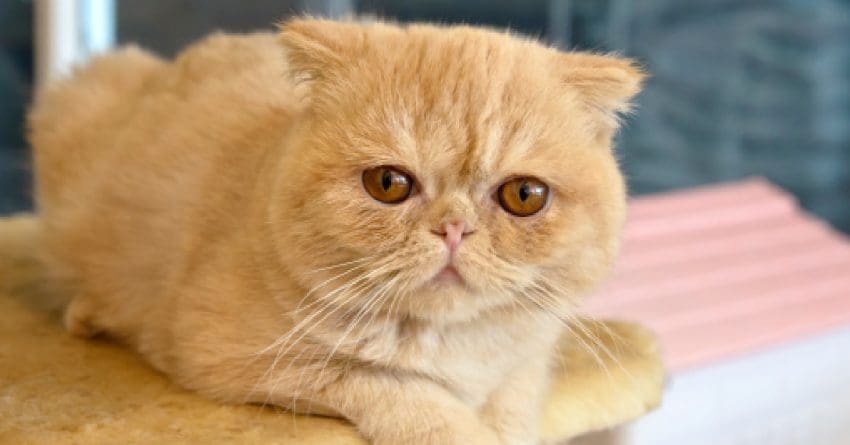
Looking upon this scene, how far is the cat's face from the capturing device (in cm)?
101

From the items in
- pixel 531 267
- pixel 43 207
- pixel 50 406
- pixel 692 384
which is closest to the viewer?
pixel 531 267

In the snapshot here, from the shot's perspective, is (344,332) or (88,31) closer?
(344,332)

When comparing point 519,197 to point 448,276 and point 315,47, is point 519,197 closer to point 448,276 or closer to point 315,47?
point 448,276

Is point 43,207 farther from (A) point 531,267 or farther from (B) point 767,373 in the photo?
(B) point 767,373

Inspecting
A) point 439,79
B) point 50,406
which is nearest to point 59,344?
point 50,406

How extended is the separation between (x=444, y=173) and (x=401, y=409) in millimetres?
259

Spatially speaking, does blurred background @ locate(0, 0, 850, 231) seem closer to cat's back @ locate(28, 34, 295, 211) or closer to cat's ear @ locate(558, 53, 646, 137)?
cat's back @ locate(28, 34, 295, 211)

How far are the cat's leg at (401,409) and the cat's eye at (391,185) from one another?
21 centimetres

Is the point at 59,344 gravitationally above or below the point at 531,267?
below

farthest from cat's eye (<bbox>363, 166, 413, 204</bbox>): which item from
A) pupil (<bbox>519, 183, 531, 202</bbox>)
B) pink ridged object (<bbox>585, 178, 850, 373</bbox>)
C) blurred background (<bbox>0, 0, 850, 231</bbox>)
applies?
blurred background (<bbox>0, 0, 850, 231</bbox>)

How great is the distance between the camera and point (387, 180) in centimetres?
103

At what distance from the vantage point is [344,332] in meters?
1.09

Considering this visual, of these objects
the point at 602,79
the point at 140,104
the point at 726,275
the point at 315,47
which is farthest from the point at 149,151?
the point at 726,275

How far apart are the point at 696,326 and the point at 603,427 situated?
1.08 metres
